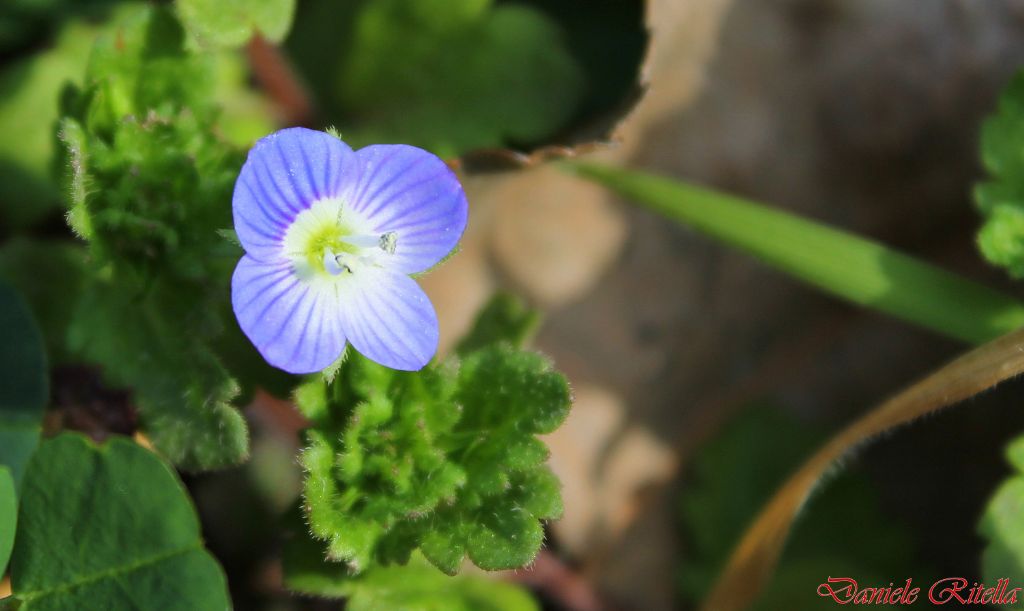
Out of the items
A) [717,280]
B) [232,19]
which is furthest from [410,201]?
[717,280]

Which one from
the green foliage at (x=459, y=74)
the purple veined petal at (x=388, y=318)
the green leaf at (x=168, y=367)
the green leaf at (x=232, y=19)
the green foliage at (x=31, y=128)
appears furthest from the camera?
the green foliage at (x=459, y=74)

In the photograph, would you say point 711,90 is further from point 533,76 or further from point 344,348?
point 344,348

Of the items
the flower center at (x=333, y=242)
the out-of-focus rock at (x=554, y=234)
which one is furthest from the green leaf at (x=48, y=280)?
the out-of-focus rock at (x=554, y=234)

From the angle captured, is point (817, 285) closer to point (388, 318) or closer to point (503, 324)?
point (503, 324)

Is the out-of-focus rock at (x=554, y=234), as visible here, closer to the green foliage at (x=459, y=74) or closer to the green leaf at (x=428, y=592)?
the green foliage at (x=459, y=74)

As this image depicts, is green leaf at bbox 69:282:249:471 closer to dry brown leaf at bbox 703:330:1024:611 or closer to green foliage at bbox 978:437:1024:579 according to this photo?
dry brown leaf at bbox 703:330:1024:611

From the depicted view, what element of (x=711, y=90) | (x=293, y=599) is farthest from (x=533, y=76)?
(x=293, y=599)
